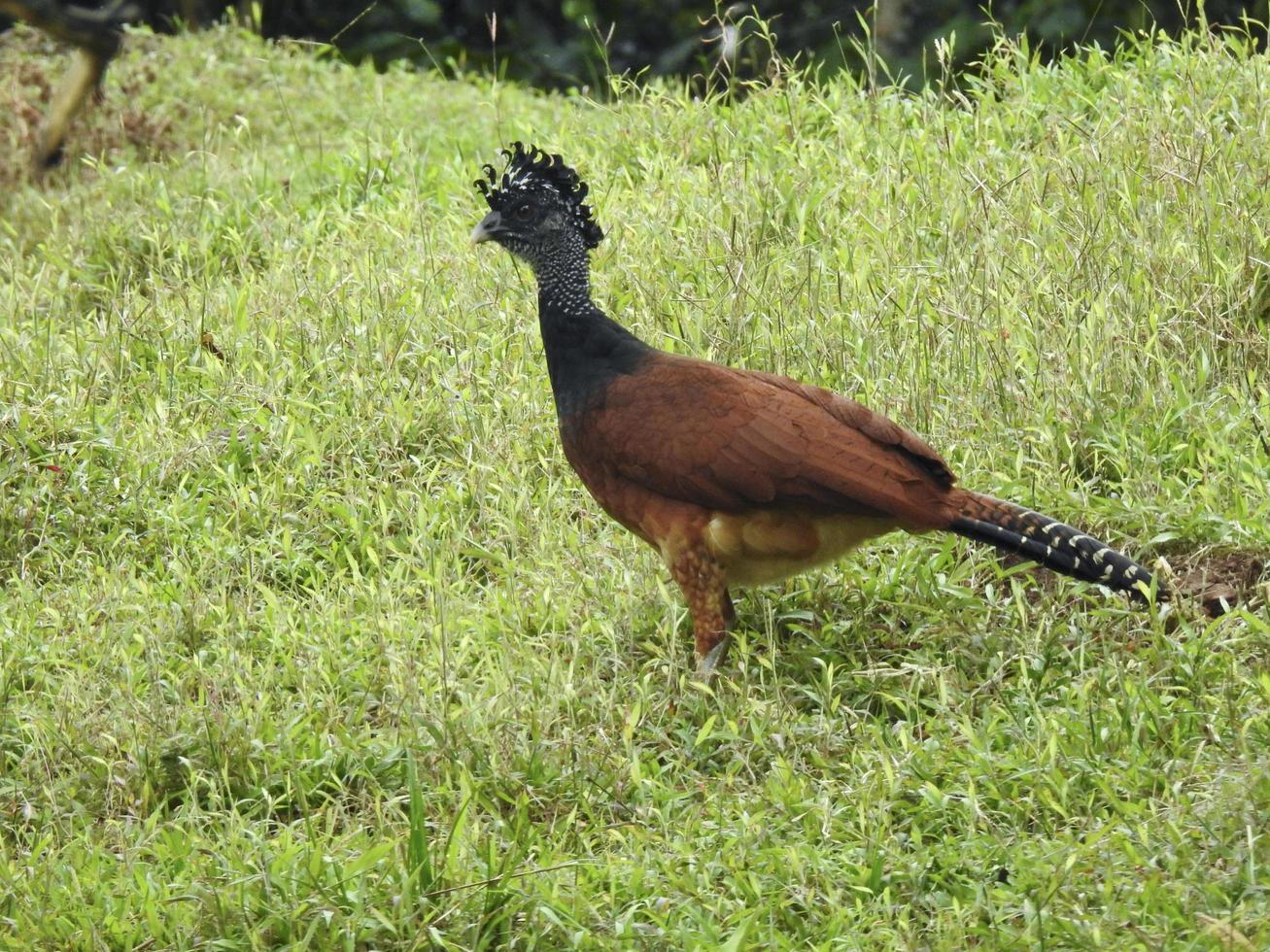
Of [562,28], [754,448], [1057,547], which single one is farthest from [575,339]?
[562,28]

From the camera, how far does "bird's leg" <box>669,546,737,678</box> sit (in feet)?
14.9

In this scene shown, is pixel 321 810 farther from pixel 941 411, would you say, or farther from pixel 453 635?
pixel 941 411

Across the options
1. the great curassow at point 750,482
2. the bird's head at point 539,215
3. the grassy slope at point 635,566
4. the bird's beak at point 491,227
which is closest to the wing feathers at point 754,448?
the great curassow at point 750,482

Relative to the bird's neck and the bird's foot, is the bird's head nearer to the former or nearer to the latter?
the bird's neck

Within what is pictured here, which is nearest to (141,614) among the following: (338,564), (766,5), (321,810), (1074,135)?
(338,564)

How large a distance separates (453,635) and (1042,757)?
1715 millimetres

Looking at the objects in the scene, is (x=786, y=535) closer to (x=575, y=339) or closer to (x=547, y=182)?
(x=575, y=339)

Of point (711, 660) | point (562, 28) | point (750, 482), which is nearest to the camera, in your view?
point (750, 482)

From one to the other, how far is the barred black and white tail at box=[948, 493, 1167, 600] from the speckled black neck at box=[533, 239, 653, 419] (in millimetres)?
1080

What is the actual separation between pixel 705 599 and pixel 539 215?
1309mm

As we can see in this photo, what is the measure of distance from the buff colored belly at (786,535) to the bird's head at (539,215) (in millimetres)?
1038

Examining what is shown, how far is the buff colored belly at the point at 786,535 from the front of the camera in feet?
14.8

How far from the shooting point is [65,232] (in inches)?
316

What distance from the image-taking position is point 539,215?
503 centimetres
